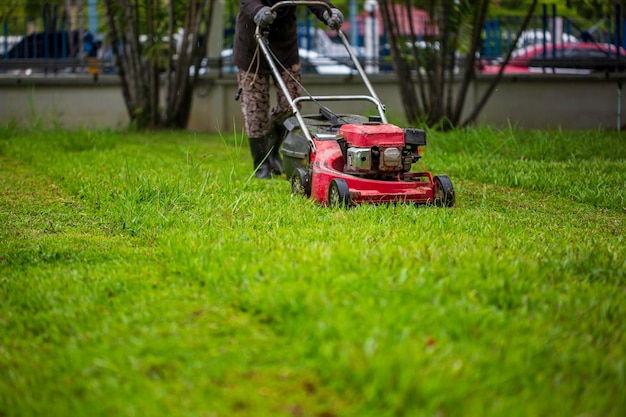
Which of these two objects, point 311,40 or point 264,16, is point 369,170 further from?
point 311,40

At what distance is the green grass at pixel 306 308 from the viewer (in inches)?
93.7

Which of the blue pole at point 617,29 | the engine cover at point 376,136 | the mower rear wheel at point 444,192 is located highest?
the blue pole at point 617,29

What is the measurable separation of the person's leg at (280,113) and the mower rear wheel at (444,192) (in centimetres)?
170

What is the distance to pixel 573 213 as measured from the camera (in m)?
5.15

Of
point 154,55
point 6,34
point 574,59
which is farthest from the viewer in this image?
point 6,34

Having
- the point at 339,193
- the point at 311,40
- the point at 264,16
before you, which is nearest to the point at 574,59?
the point at 311,40

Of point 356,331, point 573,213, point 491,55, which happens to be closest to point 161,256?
point 356,331

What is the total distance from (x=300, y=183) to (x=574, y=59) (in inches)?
301

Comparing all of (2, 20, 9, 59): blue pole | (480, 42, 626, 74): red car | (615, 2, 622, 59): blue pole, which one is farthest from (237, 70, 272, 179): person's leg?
(2, 20, 9, 59): blue pole

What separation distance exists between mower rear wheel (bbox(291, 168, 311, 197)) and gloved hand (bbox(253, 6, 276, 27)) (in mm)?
1054

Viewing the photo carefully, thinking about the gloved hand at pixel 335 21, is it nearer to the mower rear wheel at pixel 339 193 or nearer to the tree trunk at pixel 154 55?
the mower rear wheel at pixel 339 193

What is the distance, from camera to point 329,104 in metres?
11.7

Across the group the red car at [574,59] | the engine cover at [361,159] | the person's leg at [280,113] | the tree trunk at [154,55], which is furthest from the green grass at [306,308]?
the red car at [574,59]

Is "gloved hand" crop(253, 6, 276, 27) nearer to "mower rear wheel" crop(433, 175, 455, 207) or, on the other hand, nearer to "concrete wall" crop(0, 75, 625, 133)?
"mower rear wheel" crop(433, 175, 455, 207)
